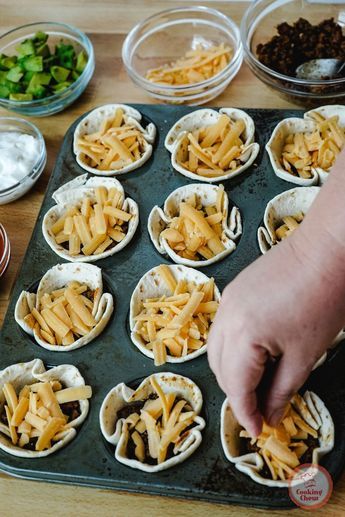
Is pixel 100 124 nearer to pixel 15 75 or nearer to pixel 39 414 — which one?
pixel 15 75

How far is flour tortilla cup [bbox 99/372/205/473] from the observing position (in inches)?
79.0

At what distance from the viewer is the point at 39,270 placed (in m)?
2.59

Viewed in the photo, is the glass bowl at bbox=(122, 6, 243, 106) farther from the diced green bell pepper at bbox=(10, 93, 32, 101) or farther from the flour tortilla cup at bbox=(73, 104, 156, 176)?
the diced green bell pepper at bbox=(10, 93, 32, 101)

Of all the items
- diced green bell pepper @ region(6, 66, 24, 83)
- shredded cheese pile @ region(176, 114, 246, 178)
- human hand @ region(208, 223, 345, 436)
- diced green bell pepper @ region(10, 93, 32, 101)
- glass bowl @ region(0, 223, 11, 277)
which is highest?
human hand @ region(208, 223, 345, 436)

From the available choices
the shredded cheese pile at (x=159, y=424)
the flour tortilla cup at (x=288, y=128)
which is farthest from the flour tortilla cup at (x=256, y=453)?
the flour tortilla cup at (x=288, y=128)

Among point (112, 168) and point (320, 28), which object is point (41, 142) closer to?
point (112, 168)

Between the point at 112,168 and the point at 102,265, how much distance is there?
503 millimetres

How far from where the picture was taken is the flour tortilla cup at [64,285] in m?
2.34

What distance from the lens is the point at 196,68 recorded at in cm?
318

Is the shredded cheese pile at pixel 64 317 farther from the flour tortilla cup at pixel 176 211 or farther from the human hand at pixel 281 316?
the human hand at pixel 281 316

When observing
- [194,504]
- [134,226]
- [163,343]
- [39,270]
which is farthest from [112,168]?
[194,504]

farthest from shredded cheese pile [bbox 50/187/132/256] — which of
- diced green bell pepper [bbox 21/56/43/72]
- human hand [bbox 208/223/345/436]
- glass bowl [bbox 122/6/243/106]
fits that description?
human hand [bbox 208/223/345/436]

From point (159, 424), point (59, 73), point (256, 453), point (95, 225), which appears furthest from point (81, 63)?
point (256, 453)

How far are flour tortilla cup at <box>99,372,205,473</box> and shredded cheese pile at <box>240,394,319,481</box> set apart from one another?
165mm
